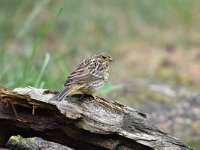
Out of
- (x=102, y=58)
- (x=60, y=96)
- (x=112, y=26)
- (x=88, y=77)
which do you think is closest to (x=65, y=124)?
(x=60, y=96)

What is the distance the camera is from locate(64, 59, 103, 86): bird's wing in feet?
19.7

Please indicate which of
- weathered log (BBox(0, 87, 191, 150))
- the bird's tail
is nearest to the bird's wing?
the bird's tail

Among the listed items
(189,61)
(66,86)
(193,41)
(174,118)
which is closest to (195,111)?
(174,118)

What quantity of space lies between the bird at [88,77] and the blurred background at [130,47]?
6.03ft

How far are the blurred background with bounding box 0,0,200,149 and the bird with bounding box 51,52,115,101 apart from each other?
6.03ft

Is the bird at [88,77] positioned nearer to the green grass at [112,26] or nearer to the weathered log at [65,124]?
the weathered log at [65,124]

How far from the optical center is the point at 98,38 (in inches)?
527

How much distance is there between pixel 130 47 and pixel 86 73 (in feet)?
23.3

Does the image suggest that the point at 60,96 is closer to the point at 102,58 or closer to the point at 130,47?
the point at 102,58

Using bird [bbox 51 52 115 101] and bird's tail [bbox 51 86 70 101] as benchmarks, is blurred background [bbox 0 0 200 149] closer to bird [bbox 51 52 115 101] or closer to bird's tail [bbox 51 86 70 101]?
bird [bbox 51 52 115 101]

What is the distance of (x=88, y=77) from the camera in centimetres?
616

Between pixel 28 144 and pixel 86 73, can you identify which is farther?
pixel 86 73

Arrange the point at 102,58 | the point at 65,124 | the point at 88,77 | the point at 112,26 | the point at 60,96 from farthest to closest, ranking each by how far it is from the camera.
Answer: the point at 112,26 < the point at 102,58 < the point at 88,77 < the point at 60,96 < the point at 65,124

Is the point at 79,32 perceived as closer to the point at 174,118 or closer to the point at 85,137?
the point at 174,118
